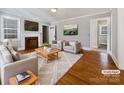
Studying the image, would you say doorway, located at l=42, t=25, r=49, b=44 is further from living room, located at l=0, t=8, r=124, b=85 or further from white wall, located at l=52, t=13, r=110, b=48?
white wall, located at l=52, t=13, r=110, b=48

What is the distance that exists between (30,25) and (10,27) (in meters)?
0.29

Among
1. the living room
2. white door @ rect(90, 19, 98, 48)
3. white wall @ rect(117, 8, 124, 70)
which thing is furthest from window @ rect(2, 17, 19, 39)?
A: white wall @ rect(117, 8, 124, 70)

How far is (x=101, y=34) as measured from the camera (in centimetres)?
169

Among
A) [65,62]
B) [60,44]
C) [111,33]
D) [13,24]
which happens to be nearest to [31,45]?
[13,24]

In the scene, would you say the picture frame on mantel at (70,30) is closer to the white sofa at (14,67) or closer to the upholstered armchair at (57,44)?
the upholstered armchair at (57,44)

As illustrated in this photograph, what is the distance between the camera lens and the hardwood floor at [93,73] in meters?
1.63

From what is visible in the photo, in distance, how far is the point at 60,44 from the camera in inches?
77.2

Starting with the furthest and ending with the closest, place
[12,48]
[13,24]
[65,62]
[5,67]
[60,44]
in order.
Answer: [65,62] < [60,44] < [12,48] < [13,24] < [5,67]

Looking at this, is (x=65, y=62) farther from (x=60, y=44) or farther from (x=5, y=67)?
(x=5, y=67)

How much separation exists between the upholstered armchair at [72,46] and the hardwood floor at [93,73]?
0.17 metres

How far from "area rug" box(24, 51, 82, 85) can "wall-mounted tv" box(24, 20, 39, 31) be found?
0.78 m

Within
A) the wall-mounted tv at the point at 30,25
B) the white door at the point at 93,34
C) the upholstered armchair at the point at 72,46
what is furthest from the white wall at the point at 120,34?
the wall-mounted tv at the point at 30,25

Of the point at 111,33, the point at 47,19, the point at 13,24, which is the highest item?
the point at 47,19
